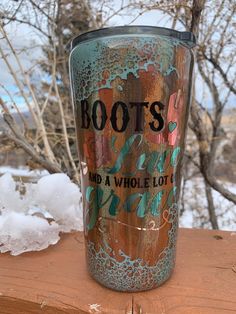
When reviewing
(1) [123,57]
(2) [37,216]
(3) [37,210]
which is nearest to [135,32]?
(1) [123,57]

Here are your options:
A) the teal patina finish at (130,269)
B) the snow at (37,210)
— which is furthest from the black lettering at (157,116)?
the snow at (37,210)

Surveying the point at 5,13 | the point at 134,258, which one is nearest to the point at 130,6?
the point at 5,13

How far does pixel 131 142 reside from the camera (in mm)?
333

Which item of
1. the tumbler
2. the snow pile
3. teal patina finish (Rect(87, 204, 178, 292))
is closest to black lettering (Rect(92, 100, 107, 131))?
the tumbler

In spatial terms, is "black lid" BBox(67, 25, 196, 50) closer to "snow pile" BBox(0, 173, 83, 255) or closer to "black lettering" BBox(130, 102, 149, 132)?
"black lettering" BBox(130, 102, 149, 132)

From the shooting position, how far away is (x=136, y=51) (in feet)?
1.05

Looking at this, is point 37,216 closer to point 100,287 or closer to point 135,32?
point 100,287

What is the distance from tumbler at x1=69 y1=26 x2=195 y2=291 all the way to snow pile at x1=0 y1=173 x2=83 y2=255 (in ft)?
0.45

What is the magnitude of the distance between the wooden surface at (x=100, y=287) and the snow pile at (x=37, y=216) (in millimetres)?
22

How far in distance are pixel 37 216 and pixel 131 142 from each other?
1.01ft

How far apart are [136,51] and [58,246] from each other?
348 millimetres

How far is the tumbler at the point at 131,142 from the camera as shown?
32cm

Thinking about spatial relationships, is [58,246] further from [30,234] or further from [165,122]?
[165,122]

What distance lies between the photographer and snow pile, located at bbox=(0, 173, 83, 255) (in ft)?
1.61
